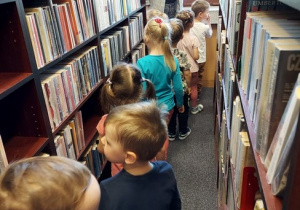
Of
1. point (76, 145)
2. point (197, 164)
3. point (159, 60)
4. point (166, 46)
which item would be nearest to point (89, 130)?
point (76, 145)

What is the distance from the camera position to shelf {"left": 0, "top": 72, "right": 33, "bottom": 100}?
94 centimetres

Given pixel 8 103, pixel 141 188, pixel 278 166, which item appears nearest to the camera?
pixel 278 166

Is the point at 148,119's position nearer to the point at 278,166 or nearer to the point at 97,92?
the point at 278,166

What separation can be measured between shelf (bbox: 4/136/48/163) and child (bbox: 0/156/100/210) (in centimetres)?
46

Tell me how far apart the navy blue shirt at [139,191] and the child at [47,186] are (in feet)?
0.77

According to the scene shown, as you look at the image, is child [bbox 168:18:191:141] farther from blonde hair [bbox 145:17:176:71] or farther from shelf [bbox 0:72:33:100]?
shelf [bbox 0:72:33:100]

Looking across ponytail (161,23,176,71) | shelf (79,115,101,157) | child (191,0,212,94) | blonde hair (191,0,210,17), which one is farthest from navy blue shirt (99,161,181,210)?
blonde hair (191,0,210,17)

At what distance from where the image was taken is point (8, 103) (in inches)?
46.1

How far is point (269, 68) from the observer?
59 cm

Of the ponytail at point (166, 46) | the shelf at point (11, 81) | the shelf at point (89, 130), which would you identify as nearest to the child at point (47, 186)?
the shelf at point (11, 81)

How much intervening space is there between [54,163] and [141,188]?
37 cm

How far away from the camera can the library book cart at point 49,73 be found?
1.03 m

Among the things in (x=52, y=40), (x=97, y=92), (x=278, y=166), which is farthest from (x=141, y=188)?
(x=97, y=92)

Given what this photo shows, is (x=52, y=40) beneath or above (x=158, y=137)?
above
